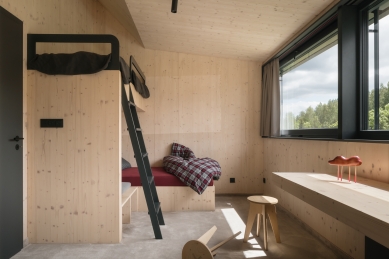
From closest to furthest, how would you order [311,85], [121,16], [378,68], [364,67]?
[378,68] → [364,67] → [311,85] → [121,16]

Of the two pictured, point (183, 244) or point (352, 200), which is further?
point (183, 244)

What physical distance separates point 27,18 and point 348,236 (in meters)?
3.33

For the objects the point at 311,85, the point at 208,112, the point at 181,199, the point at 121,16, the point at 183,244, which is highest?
the point at 121,16

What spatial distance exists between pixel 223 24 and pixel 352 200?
2473 millimetres

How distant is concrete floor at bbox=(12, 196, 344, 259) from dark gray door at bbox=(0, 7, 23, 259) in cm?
21

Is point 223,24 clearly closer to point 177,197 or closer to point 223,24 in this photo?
point 223,24

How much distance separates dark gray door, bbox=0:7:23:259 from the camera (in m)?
1.96

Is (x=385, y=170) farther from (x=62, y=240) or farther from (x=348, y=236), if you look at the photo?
(x=62, y=240)

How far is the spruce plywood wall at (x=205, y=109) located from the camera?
4109 millimetres

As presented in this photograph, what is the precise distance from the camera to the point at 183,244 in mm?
2281

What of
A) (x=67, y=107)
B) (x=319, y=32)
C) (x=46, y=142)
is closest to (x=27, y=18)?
(x=67, y=107)

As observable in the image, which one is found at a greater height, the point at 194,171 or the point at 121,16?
the point at 121,16

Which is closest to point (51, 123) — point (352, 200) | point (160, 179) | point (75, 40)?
point (75, 40)

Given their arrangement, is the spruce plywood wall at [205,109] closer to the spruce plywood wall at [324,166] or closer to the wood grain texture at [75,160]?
the spruce plywood wall at [324,166]
